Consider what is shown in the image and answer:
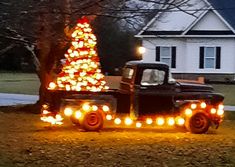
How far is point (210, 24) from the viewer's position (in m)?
43.6

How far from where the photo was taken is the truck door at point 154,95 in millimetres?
15492

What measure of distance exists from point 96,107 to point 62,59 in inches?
254

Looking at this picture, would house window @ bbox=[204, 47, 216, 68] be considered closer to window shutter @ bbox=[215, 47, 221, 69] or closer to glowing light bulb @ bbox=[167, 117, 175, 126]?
window shutter @ bbox=[215, 47, 221, 69]

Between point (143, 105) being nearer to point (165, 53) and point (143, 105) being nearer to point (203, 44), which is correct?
point (203, 44)

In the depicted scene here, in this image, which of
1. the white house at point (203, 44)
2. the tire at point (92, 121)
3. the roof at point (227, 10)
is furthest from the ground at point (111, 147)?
the roof at point (227, 10)

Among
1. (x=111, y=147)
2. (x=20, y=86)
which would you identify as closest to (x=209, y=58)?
(x=20, y=86)

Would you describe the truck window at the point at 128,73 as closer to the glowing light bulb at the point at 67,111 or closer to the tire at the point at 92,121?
the tire at the point at 92,121

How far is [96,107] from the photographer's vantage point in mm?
15242

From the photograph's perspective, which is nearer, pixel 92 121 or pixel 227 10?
pixel 92 121

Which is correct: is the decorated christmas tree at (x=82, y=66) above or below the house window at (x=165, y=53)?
below

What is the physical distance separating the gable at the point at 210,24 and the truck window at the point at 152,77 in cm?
2814

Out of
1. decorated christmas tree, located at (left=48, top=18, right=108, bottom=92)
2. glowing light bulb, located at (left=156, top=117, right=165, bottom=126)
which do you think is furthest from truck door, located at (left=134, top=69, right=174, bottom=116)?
decorated christmas tree, located at (left=48, top=18, right=108, bottom=92)

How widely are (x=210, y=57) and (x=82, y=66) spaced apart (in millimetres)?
27179

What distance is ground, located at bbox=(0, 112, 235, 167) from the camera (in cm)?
1088
